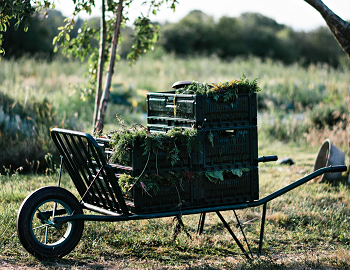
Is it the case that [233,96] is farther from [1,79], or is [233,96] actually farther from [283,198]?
[1,79]

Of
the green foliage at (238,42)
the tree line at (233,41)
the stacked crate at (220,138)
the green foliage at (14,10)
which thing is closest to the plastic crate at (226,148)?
the stacked crate at (220,138)

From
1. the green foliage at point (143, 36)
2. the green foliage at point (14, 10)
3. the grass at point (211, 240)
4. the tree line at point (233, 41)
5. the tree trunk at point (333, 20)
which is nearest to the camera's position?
the grass at point (211, 240)

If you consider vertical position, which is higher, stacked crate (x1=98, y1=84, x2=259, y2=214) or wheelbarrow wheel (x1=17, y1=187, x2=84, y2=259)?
stacked crate (x1=98, y1=84, x2=259, y2=214)

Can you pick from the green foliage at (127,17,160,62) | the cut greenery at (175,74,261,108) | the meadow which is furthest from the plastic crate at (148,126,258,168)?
the green foliage at (127,17,160,62)

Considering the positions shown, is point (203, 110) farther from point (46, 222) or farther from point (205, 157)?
point (46, 222)

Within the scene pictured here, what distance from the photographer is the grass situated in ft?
13.6

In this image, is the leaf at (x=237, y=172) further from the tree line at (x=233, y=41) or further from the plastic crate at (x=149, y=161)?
the tree line at (x=233, y=41)

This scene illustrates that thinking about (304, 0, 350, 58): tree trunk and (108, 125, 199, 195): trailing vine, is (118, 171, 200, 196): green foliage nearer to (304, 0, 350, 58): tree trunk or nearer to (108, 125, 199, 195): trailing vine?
(108, 125, 199, 195): trailing vine

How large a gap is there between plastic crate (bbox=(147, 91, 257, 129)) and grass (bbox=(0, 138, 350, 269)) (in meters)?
1.28

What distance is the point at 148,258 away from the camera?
424 centimetres

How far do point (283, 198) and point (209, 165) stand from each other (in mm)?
2730

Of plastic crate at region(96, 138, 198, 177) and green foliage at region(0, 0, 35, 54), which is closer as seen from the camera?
plastic crate at region(96, 138, 198, 177)

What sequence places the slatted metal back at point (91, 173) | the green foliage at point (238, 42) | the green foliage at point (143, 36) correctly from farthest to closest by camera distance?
the green foliage at point (238, 42), the green foliage at point (143, 36), the slatted metal back at point (91, 173)

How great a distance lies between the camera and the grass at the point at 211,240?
13.6ft
